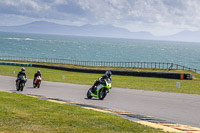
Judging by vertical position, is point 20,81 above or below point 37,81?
above

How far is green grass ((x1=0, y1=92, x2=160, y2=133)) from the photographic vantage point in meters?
9.02

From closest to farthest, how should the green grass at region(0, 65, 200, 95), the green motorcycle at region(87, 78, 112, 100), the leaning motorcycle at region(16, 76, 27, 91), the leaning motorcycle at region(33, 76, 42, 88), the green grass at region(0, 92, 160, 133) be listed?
the green grass at region(0, 92, 160, 133)
the green motorcycle at region(87, 78, 112, 100)
the leaning motorcycle at region(16, 76, 27, 91)
the leaning motorcycle at region(33, 76, 42, 88)
the green grass at region(0, 65, 200, 95)

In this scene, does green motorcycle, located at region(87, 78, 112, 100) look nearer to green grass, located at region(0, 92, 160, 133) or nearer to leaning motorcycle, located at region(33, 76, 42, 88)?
green grass, located at region(0, 92, 160, 133)

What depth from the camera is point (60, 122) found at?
997 cm

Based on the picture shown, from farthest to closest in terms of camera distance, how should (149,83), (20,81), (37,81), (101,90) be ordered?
(149,83)
(37,81)
(20,81)
(101,90)

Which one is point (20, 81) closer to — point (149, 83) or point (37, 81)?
point (37, 81)

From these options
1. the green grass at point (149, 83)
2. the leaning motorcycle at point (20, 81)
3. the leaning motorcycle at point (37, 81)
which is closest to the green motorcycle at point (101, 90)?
the leaning motorcycle at point (20, 81)

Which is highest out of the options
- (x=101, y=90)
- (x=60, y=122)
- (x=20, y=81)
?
(x=20, y=81)

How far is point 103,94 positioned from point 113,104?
1.59 meters

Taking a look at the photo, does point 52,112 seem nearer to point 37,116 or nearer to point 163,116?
point 37,116

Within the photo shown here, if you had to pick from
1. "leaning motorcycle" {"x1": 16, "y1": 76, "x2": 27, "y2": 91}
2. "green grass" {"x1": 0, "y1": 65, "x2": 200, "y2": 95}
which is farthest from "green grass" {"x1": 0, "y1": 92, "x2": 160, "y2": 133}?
"green grass" {"x1": 0, "y1": 65, "x2": 200, "y2": 95}

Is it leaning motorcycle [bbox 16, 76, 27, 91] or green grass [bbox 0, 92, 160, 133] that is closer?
green grass [bbox 0, 92, 160, 133]

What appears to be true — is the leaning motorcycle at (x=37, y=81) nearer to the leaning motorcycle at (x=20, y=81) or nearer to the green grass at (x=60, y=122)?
the leaning motorcycle at (x=20, y=81)

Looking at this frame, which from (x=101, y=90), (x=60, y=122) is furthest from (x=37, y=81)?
(x=60, y=122)
